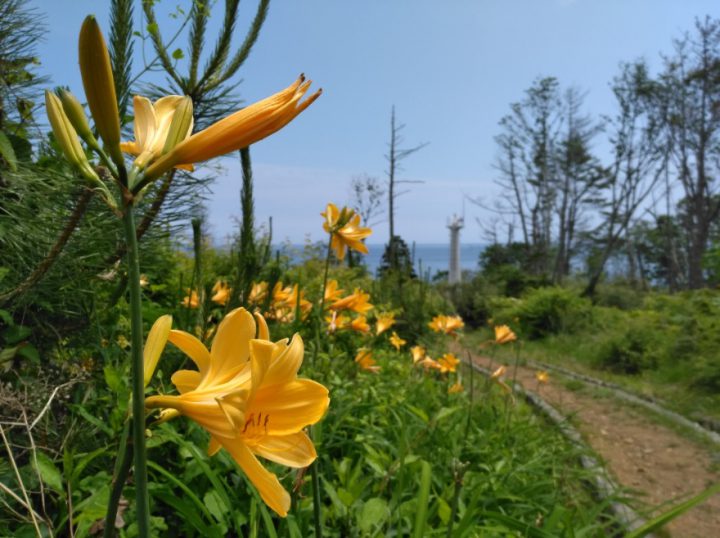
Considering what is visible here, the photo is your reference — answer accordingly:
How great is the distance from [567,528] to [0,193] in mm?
1769

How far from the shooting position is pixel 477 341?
38.0 ft

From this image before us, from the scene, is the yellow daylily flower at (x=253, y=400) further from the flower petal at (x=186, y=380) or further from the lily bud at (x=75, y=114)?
the lily bud at (x=75, y=114)

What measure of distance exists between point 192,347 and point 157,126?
300 mm

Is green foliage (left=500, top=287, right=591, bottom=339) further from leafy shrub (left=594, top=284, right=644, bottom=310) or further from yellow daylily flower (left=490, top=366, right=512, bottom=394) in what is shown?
yellow daylily flower (left=490, top=366, right=512, bottom=394)

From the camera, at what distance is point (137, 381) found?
0.48 meters

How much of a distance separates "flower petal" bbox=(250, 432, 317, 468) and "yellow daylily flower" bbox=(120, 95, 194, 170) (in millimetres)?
317

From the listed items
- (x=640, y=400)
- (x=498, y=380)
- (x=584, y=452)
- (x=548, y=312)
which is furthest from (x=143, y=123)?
(x=548, y=312)

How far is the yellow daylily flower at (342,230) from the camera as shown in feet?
6.96

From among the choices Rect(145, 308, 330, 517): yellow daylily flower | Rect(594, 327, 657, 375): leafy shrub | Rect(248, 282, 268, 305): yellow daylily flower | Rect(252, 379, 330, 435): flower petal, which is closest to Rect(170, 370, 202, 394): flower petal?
Rect(145, 308, 330, 517): yellow daylily flower

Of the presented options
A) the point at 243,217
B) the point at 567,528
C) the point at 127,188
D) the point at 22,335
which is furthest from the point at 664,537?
the point at 127,188

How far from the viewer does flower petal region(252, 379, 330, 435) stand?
1.92 feet

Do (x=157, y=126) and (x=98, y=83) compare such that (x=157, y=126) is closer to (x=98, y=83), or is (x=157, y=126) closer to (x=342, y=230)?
(x=98, y=83)

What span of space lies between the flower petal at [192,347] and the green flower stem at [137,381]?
4.4 inches

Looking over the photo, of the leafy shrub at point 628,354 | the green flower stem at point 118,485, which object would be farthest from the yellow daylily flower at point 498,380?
the leafy shrub at point 628,354
